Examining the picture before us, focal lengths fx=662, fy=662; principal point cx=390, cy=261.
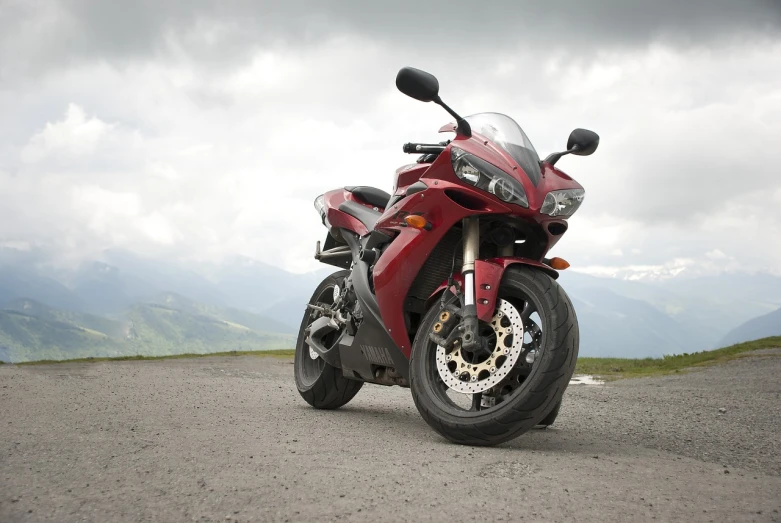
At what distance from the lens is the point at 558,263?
5.26 metres

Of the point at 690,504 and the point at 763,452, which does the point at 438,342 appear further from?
the point at 763,452

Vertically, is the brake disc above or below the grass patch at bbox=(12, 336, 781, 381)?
below

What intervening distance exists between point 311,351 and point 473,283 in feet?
10.8

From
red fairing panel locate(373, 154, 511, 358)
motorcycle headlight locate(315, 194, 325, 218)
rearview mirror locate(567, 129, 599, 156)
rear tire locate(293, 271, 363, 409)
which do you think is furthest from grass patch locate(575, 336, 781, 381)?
red fairing panel locate(373, 154, 511, 358)

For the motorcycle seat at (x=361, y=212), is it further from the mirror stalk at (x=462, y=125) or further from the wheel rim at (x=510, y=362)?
the wheel rim at (x=510, y=362)

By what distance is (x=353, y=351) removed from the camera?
6.30m

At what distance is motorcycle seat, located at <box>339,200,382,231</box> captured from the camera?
22.4 feet

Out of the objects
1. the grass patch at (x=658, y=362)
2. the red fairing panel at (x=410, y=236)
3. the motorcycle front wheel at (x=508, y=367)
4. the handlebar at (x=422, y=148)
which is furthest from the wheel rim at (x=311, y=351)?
the grass patch at (x=658, y=362)

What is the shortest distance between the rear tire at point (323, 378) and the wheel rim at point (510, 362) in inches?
94.7

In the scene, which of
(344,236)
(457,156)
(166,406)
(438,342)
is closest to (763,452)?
(438,342)

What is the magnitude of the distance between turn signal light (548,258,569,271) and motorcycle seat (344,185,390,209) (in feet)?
7.86

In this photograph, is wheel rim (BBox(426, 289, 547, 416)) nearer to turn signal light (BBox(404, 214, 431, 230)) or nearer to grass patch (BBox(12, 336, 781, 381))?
turn signal light (BBox(404, 214, 431, 230))

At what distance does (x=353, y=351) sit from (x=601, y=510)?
356 centimetres

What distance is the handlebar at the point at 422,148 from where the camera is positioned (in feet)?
17.7
